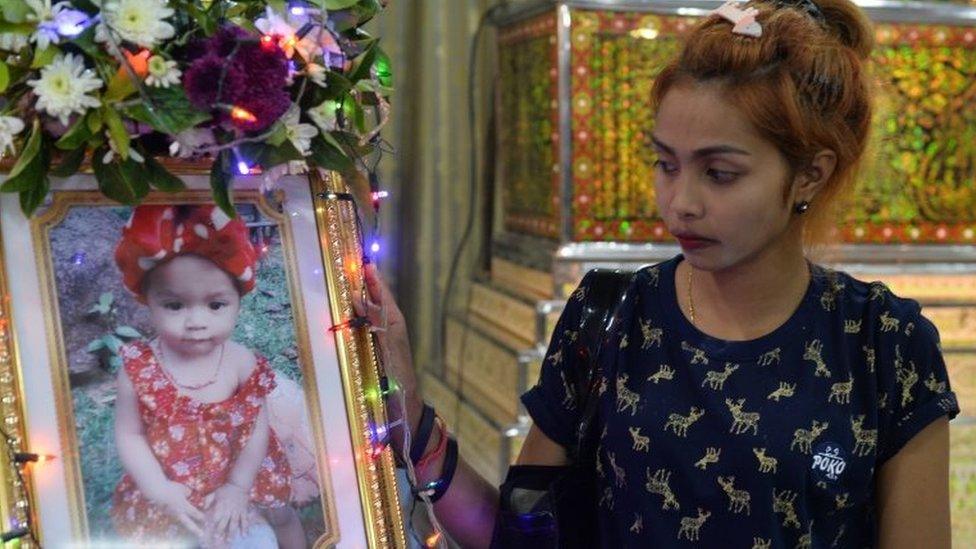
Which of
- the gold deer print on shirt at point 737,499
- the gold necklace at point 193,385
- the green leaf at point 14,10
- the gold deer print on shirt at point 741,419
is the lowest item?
the gold deer print on shirt at point 737,499

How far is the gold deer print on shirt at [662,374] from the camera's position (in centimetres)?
130

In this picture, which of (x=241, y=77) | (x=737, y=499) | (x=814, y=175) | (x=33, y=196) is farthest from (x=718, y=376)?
(x=33, y=196)

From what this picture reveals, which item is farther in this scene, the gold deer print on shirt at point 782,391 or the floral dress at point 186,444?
the gold deer print on shirt at point 782,391

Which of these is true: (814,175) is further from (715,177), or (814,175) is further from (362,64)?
(362,64)

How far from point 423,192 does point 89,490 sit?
2.37m

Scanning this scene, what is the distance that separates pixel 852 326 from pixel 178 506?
77 centimetres

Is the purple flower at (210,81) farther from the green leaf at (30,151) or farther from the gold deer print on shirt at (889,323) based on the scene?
the gold deer print on shirt at (889,323)

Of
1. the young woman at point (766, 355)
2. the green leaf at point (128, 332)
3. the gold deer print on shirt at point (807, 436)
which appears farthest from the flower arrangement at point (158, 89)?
the gold deer print on shirt at point (807, 436)

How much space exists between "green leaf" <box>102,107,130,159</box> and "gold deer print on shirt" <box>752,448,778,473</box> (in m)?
0.72

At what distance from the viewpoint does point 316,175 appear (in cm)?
109

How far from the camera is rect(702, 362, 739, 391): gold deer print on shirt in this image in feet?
4.17

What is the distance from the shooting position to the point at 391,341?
124cm

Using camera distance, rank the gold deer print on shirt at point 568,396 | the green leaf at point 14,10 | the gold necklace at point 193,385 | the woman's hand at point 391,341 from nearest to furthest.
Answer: the green leaf at point 14,10 → the gold necklace at point 193,385 → the woman's hand at point 391,341 → the gold deer print on shirt at point 568,396

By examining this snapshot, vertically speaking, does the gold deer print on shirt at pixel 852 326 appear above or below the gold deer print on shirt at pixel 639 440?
above
